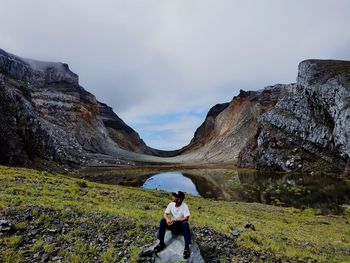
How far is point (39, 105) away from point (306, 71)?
435 ft

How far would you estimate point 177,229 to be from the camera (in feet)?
47.9

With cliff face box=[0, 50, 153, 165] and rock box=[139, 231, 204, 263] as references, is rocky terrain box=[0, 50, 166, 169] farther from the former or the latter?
rock box=[139, 231, 204, 263]

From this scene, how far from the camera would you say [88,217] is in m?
18.6

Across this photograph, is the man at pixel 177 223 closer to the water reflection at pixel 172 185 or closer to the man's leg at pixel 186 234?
the man's leg at pixel 186 234

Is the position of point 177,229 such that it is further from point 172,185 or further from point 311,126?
point 311,126

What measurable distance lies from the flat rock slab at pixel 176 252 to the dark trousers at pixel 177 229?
11.3 inches

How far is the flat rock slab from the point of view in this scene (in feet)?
44.0

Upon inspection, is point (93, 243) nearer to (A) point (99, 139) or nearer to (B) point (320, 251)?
(B) point (320, 251)

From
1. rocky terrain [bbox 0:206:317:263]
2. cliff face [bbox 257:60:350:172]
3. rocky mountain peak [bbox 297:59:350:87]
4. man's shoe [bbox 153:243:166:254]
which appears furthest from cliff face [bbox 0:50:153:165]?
rocky mountain peak [bbox 297:59:350:87]

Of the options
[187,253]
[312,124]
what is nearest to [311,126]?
[312,124]

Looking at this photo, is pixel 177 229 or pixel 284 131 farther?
pixel 284 131

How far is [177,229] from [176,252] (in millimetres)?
1162

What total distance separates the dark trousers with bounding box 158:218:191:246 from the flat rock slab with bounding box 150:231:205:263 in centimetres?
29

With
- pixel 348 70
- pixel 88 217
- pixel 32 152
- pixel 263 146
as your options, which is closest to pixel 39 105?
pixel 32 152
